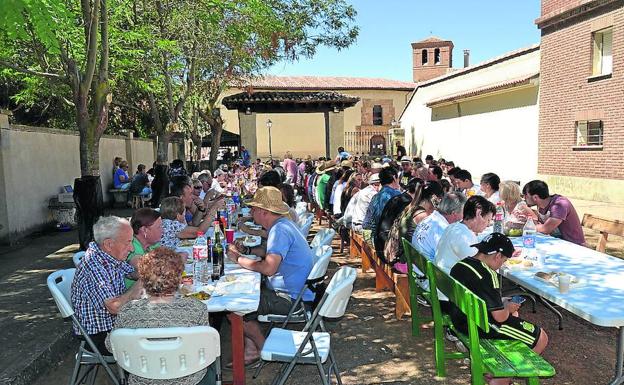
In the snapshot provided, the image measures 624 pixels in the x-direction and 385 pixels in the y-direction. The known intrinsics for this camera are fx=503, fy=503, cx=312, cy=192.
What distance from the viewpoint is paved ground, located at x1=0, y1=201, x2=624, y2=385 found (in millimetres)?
4004

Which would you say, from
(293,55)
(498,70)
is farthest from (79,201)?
(498,70)

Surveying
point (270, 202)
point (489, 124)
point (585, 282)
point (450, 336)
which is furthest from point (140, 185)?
point (489, 124)

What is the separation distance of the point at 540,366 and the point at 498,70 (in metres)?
19.0

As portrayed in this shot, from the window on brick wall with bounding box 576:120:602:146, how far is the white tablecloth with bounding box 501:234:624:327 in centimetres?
1062

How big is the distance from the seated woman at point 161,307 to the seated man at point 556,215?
13.9 feet

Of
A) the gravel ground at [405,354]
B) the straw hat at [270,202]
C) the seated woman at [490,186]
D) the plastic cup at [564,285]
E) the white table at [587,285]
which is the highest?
the straw hat at [270,202]

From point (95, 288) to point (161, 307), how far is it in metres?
0.89

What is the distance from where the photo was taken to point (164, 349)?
8.12 feet

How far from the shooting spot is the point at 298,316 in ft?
13.8

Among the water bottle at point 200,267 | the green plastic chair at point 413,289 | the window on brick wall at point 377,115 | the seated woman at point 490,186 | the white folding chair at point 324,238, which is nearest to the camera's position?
the water bottle at point 200,267

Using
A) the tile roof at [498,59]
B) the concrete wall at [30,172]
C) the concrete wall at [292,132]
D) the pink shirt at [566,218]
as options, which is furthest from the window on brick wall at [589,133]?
the concrete wall at [292,132]

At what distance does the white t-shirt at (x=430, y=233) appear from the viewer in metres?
4.61

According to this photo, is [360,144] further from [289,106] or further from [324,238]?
[324,238]

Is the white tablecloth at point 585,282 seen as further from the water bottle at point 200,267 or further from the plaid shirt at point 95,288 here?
the plaid shirt at point 95,288
